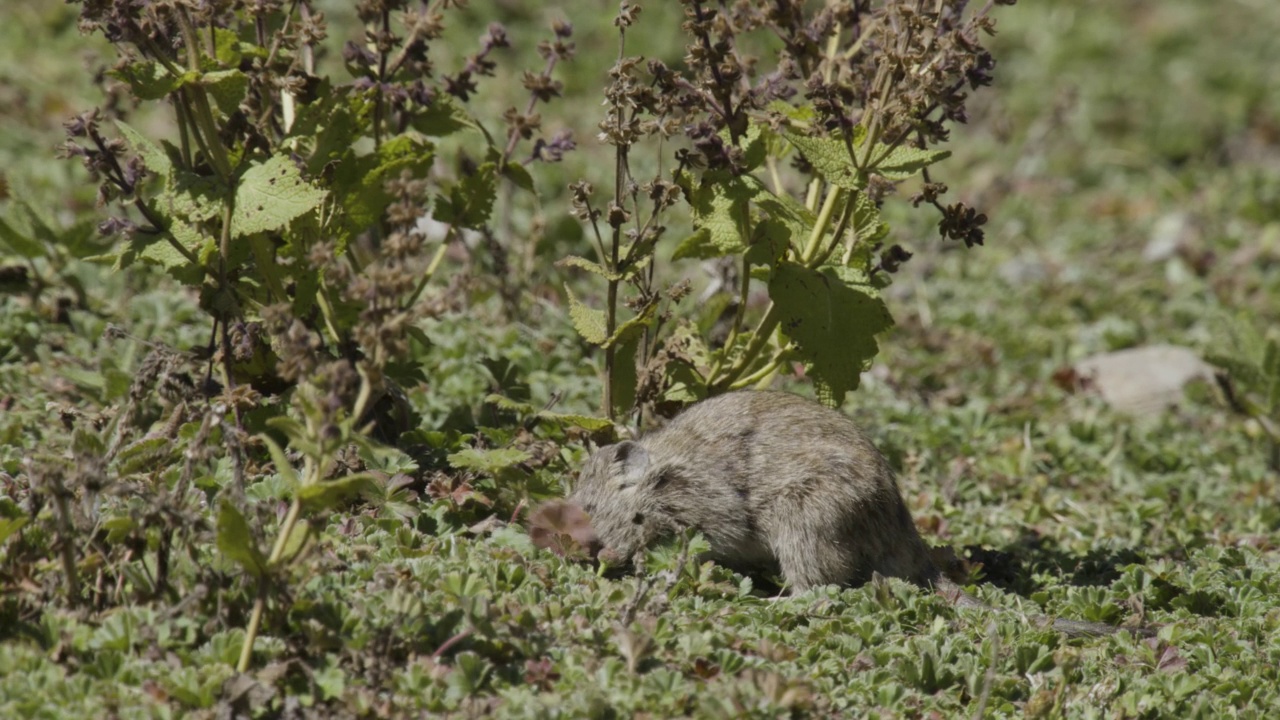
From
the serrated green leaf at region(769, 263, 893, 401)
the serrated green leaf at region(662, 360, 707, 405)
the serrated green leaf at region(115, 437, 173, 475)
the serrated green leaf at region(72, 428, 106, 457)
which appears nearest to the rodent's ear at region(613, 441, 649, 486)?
the serrated green leaf at region(662, 360, 707, 405)

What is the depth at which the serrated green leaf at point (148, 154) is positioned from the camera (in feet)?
16.0

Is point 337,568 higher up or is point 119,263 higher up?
point 119,263

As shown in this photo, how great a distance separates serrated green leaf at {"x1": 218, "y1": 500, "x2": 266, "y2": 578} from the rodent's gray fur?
1.46 m

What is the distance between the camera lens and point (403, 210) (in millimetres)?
3951

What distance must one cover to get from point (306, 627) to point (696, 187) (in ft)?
7.16

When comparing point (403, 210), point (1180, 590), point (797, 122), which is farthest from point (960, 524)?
point (403, 210)

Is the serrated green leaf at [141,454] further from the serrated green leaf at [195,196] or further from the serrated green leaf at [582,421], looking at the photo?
the serrated green leaf at [582,421]

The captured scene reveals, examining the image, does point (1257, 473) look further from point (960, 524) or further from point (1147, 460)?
point (960, 524)

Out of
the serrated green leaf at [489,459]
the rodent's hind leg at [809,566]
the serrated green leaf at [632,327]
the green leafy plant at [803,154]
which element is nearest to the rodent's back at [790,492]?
the rodent's hind leg at [809,566]

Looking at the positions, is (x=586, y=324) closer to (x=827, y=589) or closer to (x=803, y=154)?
(x=803, y=154)

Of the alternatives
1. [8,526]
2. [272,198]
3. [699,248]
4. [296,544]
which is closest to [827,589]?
A: [699,248]

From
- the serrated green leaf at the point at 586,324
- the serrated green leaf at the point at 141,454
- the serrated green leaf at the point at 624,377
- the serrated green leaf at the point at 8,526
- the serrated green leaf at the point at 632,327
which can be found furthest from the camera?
the serrated green leaf at the point at 624,377

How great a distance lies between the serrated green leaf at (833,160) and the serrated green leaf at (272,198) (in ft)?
5.52

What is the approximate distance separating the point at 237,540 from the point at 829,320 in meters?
2.22
